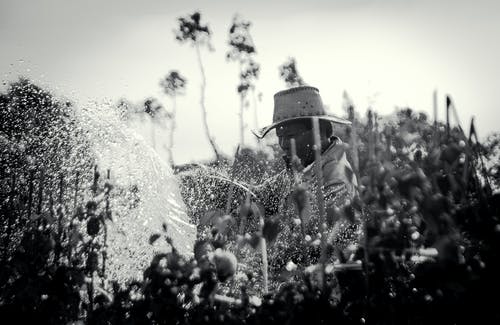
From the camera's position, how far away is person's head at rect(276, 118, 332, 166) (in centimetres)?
370

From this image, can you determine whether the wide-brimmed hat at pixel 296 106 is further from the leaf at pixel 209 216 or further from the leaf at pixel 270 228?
the leaf at pixel 270 228

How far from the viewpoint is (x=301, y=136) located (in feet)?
12.3

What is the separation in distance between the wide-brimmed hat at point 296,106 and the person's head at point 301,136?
3.1 inches

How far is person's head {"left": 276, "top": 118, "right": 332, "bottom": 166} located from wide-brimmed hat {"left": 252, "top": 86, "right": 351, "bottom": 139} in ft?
0.26

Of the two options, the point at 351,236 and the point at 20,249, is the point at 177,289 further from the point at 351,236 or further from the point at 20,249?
the point at 351,236

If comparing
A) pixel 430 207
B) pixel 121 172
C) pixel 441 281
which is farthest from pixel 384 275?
pixel 121 172

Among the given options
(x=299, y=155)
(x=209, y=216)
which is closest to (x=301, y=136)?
(x=299, y=155)

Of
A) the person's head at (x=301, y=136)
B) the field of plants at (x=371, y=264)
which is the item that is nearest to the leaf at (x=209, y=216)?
the field of plants at (x=371, y=264)

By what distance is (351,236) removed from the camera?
5.65ft

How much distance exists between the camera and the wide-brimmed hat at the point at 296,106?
4.02 meters

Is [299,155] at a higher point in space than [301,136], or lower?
lower

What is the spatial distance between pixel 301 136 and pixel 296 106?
48 centimetres

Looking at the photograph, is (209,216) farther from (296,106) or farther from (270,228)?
(296,106)

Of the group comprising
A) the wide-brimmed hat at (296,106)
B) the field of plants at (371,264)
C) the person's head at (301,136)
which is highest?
the wide-brimmed hat at (296,106)
